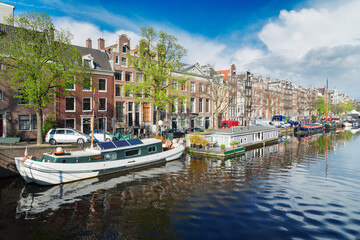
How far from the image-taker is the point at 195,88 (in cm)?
5412

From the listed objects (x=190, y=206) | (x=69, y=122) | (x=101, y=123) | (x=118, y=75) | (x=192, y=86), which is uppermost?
(x=192, y=86)

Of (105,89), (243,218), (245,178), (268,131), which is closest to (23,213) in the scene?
(243,218)

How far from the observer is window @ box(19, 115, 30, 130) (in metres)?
29.9

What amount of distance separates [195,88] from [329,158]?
31.6m

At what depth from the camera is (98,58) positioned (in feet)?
129

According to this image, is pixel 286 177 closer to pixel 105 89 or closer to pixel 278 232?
pixel 278 232

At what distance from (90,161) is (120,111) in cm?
2006

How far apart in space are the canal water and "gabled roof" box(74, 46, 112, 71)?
22.5 meters

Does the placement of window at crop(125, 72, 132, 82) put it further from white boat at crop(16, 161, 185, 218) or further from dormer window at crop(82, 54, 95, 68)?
white boat at crop(16, 161, 185, 218)

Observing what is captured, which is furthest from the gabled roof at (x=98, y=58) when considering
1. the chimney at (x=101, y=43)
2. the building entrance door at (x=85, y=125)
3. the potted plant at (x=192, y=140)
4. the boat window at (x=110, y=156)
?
the boat window at (x=110, y=156)

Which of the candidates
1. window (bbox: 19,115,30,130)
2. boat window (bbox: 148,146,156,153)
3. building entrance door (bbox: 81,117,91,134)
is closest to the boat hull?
boat window (bbox: 148,146,156,153)

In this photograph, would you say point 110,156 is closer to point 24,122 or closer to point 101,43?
point 24,122

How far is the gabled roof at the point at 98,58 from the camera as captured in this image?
38.1m

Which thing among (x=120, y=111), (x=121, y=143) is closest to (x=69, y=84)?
(x=120, y=111)
